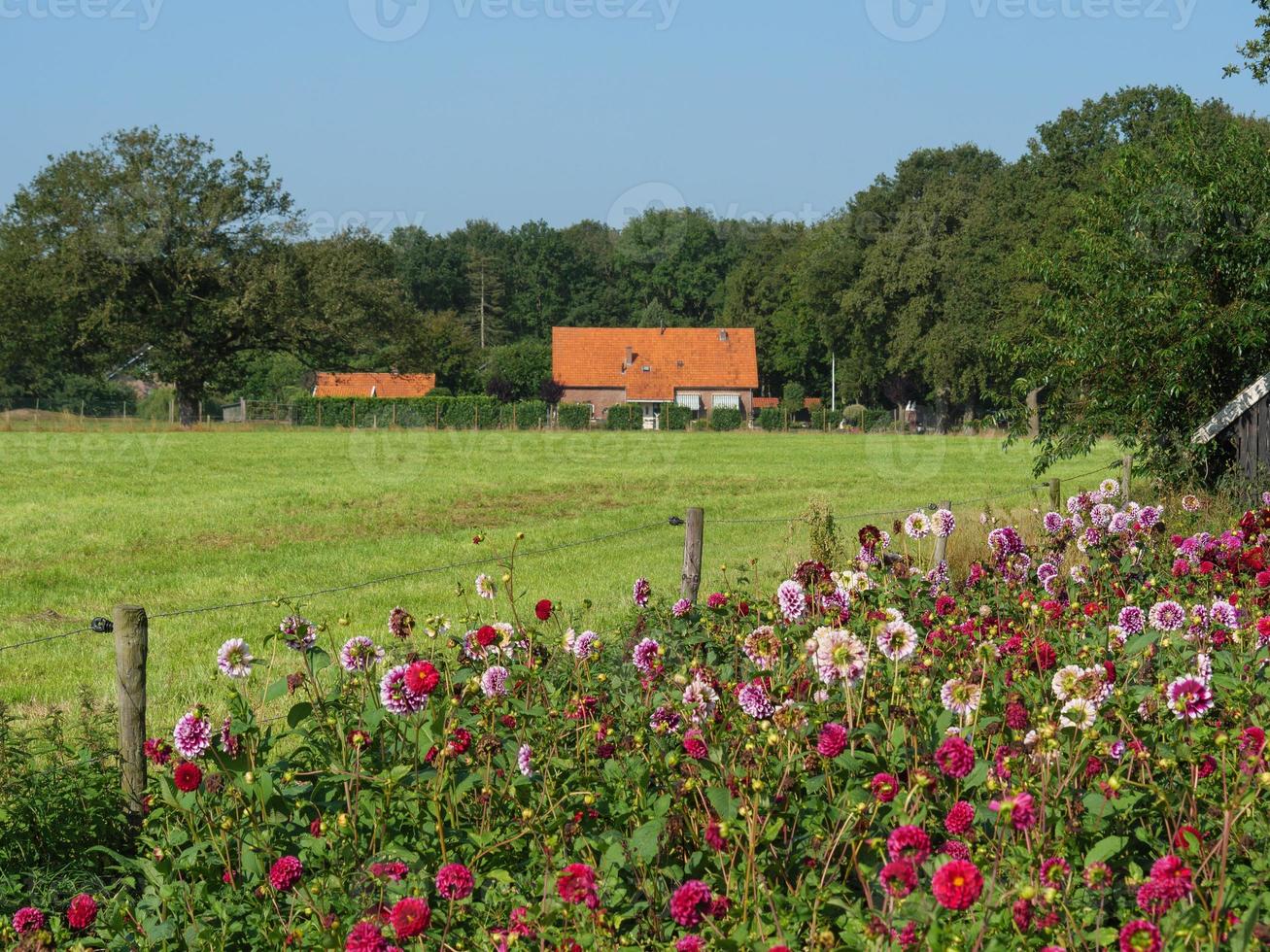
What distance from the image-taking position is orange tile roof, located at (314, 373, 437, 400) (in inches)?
3219

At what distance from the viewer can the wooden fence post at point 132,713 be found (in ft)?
16.7

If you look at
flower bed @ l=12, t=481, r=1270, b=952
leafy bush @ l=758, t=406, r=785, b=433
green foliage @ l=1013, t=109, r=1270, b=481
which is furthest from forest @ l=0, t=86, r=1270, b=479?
flower bed @ l=12, t=481, r=1270, b=952

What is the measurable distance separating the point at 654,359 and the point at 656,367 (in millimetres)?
647

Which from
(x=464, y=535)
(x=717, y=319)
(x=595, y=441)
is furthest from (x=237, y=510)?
(x=717, y=319)

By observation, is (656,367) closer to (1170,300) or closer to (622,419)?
(622,419)

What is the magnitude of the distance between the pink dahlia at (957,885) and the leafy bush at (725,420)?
2568 inches

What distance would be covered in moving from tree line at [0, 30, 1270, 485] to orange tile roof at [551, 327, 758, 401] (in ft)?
7.95

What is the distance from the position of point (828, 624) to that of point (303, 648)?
1.84 metres

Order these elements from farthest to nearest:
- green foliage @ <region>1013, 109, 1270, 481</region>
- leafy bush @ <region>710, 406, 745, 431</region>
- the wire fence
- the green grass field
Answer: leafy bush @ <region>710, 406, 745, 431</region>, green foliage @ <region>1013, 109, 1270, 481</region>, the green grass field, the wire fence

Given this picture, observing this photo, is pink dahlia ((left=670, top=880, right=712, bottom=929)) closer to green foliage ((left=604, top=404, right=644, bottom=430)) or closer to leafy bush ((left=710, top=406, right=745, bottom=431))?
green foliage ((left=604, top=404, right=644, bottom=430))

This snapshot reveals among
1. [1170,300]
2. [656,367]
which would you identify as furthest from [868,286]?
[1170,300]

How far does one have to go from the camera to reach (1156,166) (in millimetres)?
15297

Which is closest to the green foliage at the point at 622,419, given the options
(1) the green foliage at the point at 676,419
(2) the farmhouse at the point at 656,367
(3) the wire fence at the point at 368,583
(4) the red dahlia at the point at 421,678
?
(1) the green foliage at the point at 676,419

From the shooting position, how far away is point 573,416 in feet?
206
